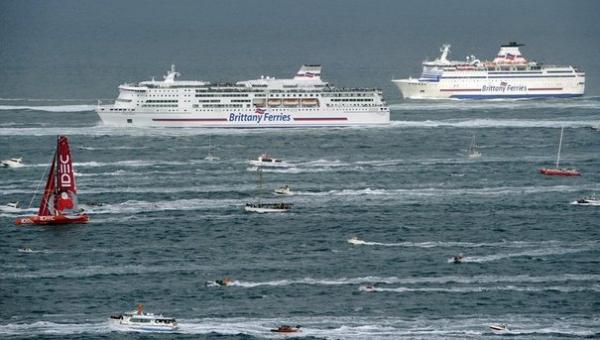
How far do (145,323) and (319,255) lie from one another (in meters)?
25.7

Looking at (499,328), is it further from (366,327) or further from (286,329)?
(286,329)

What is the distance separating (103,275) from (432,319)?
27396 mm

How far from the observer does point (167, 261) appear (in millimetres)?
150125

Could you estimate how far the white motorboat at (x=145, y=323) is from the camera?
129 m

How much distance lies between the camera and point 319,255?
15175 cm

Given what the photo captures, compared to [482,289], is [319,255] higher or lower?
higher

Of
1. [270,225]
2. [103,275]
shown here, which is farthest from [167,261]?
[270,225]

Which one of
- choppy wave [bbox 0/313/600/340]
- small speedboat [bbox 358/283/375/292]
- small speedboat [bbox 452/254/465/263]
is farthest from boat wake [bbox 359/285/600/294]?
small speedboat [bbox 452/254/465/263]

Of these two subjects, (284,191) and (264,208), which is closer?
(264,208)

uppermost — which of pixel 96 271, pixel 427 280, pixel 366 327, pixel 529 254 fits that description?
pixel 529 254

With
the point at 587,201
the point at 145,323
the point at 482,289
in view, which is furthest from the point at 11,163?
the point at 482,289

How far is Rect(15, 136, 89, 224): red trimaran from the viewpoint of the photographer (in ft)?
541

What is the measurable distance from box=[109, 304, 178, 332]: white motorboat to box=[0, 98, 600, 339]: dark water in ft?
3.10

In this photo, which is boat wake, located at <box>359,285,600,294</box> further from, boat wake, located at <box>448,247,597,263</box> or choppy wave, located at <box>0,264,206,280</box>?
choppy wave, located at <box>0,264,206,280</box>
